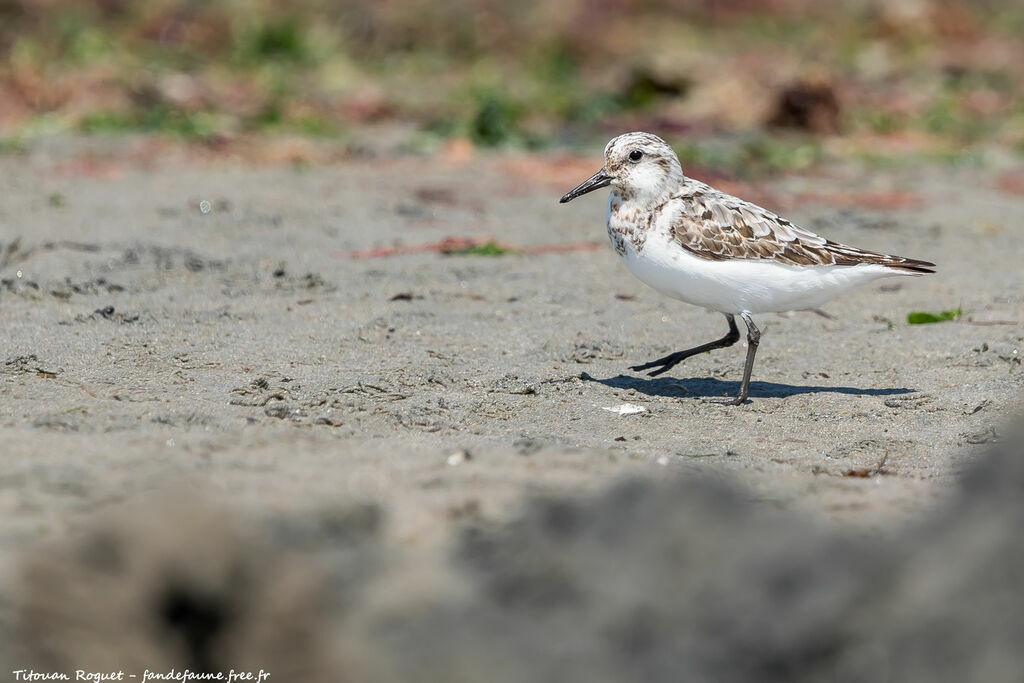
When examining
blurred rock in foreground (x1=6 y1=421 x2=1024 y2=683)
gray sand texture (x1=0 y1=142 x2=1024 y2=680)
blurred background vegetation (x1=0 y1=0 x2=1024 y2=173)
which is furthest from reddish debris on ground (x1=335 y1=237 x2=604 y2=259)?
blurred rock in foreground (x1=6 y1=421 x2=1024 y2=683)

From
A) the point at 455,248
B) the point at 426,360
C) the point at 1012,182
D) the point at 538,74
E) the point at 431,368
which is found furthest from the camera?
the point at 538,74

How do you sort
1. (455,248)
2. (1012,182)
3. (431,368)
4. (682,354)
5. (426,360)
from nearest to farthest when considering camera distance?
(431,368) → (426,360) → (682,354) → (455,248) → (1012,182)

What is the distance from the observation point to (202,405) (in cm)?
561

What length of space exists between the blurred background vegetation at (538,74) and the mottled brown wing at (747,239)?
643 cm

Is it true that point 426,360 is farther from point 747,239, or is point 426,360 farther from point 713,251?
point 747,239

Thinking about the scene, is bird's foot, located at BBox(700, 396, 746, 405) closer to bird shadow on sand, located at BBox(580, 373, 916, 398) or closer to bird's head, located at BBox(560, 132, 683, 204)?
bird shadow on sand, located at BBox(580, 373, 916, 398)

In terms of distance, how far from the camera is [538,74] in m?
20.0

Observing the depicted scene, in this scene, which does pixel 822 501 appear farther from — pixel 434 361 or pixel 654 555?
pixel 434 361

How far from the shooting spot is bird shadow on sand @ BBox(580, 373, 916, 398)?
6.48 metres

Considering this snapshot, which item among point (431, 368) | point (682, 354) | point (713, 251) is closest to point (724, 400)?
point (682, 354)

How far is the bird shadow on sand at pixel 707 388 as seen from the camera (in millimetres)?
6483

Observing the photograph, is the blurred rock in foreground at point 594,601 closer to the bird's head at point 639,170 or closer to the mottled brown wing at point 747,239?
the mottled brown wing at point 747,239

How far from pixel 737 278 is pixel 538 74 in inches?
558

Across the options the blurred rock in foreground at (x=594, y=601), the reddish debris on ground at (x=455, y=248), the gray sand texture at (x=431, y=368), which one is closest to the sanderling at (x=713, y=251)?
the gray sand texture at (x=431, y=368)
